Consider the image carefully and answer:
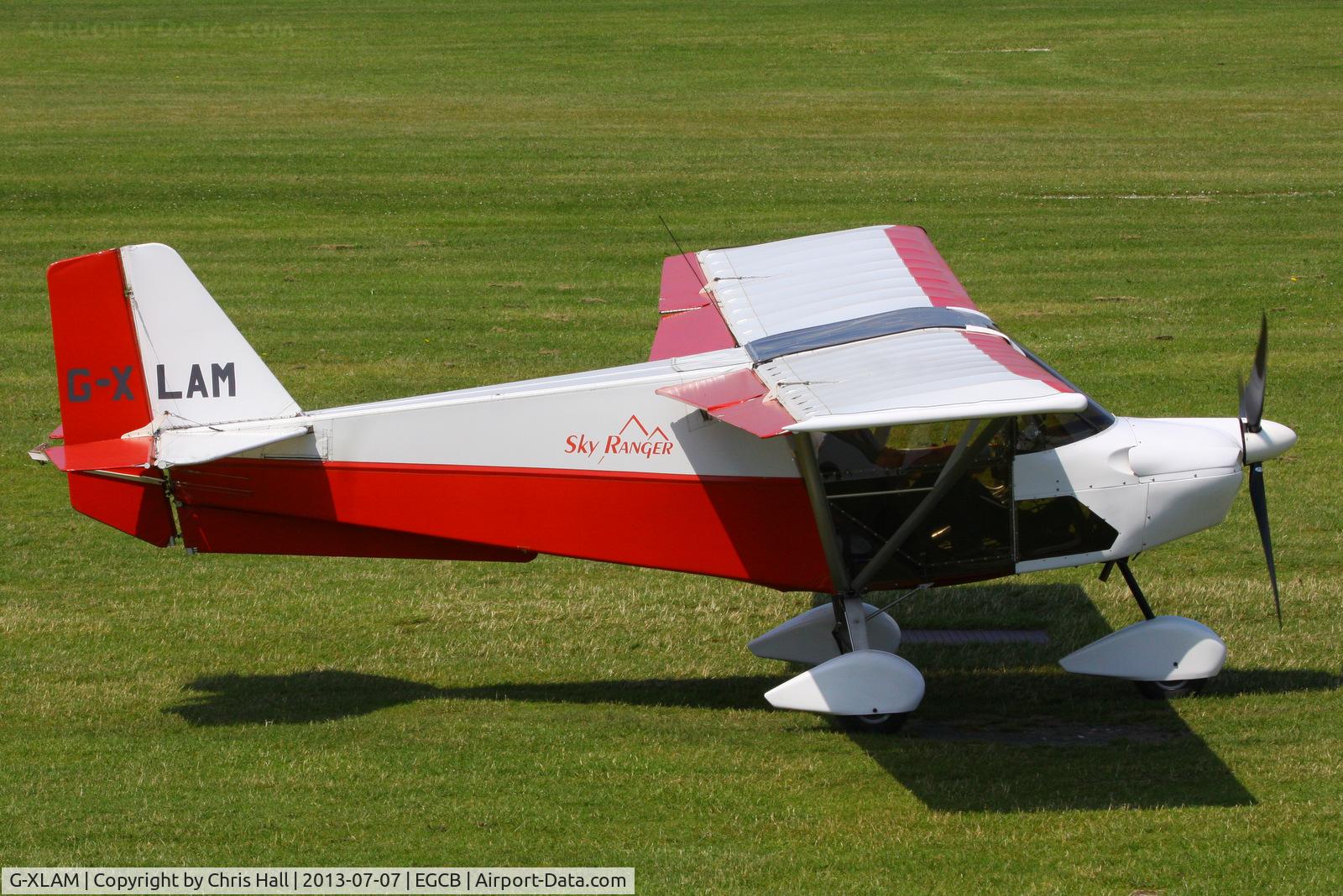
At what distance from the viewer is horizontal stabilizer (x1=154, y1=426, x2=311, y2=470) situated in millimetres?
8336

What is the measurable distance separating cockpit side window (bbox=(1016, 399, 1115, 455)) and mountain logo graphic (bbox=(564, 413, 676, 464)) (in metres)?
2.03

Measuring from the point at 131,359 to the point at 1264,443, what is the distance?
6.67m

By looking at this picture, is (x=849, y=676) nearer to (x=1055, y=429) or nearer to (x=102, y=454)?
Answer: (x=1055, y=429)

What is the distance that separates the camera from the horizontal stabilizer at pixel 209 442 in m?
8.34

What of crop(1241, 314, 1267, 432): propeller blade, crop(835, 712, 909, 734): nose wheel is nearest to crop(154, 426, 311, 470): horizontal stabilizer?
crop(835, 712, 909, 734): nose wheel

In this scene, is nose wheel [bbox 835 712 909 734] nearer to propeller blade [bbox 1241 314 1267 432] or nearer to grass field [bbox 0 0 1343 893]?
grass field [bbox 0 0 1343 893]

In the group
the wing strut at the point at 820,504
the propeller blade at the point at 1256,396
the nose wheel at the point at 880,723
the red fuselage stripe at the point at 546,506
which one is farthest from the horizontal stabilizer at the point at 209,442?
the propeller blade at the point at 1256,396

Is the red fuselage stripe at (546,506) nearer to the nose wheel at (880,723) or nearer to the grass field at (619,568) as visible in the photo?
the nose wheel at (880,723)

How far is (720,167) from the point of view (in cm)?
2722

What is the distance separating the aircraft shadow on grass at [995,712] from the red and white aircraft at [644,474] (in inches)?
13.9

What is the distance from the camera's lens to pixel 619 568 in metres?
11.6

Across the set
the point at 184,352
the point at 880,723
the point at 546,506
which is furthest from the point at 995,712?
the point at 184,352

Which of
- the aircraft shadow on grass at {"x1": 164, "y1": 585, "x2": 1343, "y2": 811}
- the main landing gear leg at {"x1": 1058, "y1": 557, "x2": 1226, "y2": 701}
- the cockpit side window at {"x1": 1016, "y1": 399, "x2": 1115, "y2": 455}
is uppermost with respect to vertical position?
the cockpit side window at {"x1": 1016, "y1": 399, "x2": 1115, "y2": 455}

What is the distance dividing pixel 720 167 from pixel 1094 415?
759 inches
